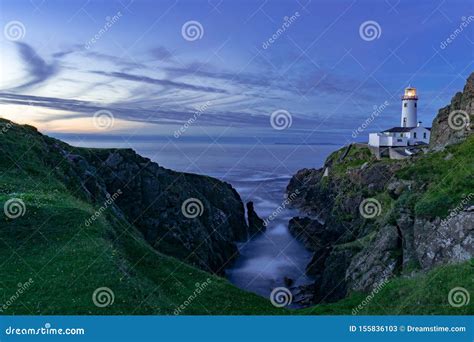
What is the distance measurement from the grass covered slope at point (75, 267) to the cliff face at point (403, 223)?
13.4 metres

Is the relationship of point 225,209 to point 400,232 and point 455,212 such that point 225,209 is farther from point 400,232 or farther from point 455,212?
point 455,212

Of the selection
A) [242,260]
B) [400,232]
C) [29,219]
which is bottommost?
[242,260]

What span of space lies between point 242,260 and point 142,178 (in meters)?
25.7

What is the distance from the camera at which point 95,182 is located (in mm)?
51312

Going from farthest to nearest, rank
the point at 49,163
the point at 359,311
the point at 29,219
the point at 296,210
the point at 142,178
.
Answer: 1. the point at 296,210
2. the point at 142,178
3. the point at 49,163
4. the point at 29,219
5. the point at 359,311

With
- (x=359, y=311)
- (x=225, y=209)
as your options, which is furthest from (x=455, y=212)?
(x=225, y=209)

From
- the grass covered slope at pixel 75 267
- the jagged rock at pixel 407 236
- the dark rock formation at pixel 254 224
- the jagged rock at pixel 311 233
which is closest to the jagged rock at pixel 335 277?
the jagged rock at pixel 407 236

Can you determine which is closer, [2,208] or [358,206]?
[2,208]

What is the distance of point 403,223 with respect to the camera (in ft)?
127

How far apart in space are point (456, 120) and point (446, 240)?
4176cm

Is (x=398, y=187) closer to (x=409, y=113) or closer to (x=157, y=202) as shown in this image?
(x=157, y=202)

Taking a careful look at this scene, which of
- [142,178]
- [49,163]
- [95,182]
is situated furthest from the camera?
[142,178]

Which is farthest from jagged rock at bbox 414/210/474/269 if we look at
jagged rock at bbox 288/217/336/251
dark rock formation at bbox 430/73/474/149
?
jagged rock at bbox 288/217/336/251

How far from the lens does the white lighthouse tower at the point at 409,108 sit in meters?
127
